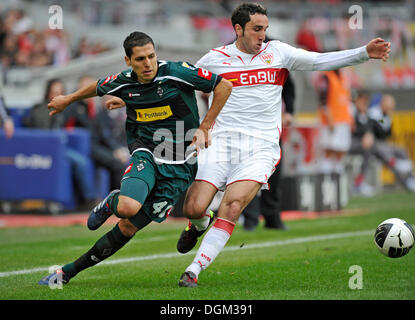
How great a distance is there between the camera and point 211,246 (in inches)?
251

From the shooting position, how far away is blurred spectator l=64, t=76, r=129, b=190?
14234 mm

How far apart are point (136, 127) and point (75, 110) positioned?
26.0 ft

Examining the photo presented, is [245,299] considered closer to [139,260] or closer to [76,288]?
[76,288]

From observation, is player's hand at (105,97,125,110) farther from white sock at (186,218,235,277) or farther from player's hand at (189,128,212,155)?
white sock at (186,218,235,277)

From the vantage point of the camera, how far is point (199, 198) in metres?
6.79

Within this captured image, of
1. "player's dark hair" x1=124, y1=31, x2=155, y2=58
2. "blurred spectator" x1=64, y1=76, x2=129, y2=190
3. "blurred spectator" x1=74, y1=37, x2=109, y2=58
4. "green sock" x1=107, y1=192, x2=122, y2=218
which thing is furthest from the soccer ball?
"blurred spectator" x1=74, y1=37, x2=109, y2=58

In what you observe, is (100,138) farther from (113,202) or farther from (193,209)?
(113,202)

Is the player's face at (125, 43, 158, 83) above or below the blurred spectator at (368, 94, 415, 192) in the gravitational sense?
above

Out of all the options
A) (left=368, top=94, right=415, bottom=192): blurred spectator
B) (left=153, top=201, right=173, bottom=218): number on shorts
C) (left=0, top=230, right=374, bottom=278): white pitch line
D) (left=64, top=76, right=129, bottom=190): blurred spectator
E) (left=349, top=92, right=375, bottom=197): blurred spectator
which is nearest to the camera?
(left=153, top=201, right=173, bottom=218): number on shorts

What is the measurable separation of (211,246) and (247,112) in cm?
142

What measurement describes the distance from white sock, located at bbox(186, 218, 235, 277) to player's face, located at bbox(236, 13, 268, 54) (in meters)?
1.63

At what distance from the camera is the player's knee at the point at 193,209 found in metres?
6.75

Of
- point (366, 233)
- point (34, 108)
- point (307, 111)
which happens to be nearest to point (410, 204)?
point (366, 233)

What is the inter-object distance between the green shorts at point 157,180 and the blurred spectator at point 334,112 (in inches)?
350
